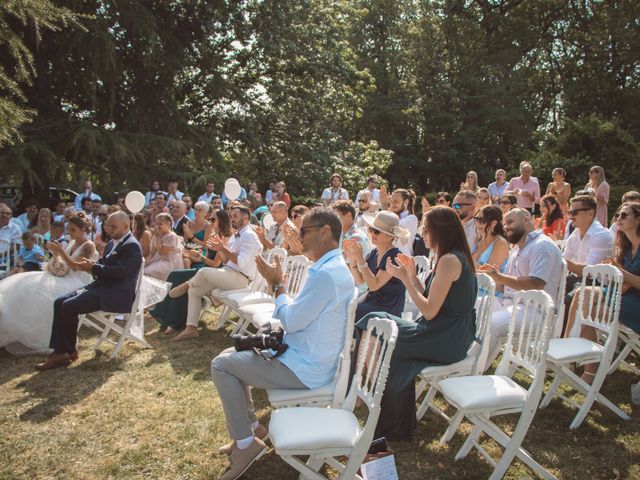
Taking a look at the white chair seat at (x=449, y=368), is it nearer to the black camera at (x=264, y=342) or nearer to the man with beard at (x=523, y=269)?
the man with beard at (x=523, y=269)

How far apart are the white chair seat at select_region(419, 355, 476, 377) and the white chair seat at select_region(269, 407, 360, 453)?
80 cm

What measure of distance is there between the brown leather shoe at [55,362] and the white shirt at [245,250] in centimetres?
200

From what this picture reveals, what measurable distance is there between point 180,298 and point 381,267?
10.7 ft

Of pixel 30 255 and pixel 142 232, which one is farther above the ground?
pixel 142 232

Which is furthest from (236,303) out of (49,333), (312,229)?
(312,229)

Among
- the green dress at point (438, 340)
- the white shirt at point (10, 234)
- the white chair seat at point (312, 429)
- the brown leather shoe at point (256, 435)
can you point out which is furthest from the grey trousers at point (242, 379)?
the white shirt at point (10, 234)

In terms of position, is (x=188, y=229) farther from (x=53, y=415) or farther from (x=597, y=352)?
(x=597, y=352)

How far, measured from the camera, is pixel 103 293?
17.2ft

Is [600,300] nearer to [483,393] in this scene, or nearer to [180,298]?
[483,393]

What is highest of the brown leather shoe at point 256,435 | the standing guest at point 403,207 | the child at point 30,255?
the standing guest at point 403,207

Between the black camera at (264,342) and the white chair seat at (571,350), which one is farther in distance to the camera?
the white chair seat at (571,350)

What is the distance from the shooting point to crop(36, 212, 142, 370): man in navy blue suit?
5.16 meters

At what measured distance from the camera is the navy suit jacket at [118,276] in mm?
5223

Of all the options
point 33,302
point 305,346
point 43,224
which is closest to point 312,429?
point 305,346
